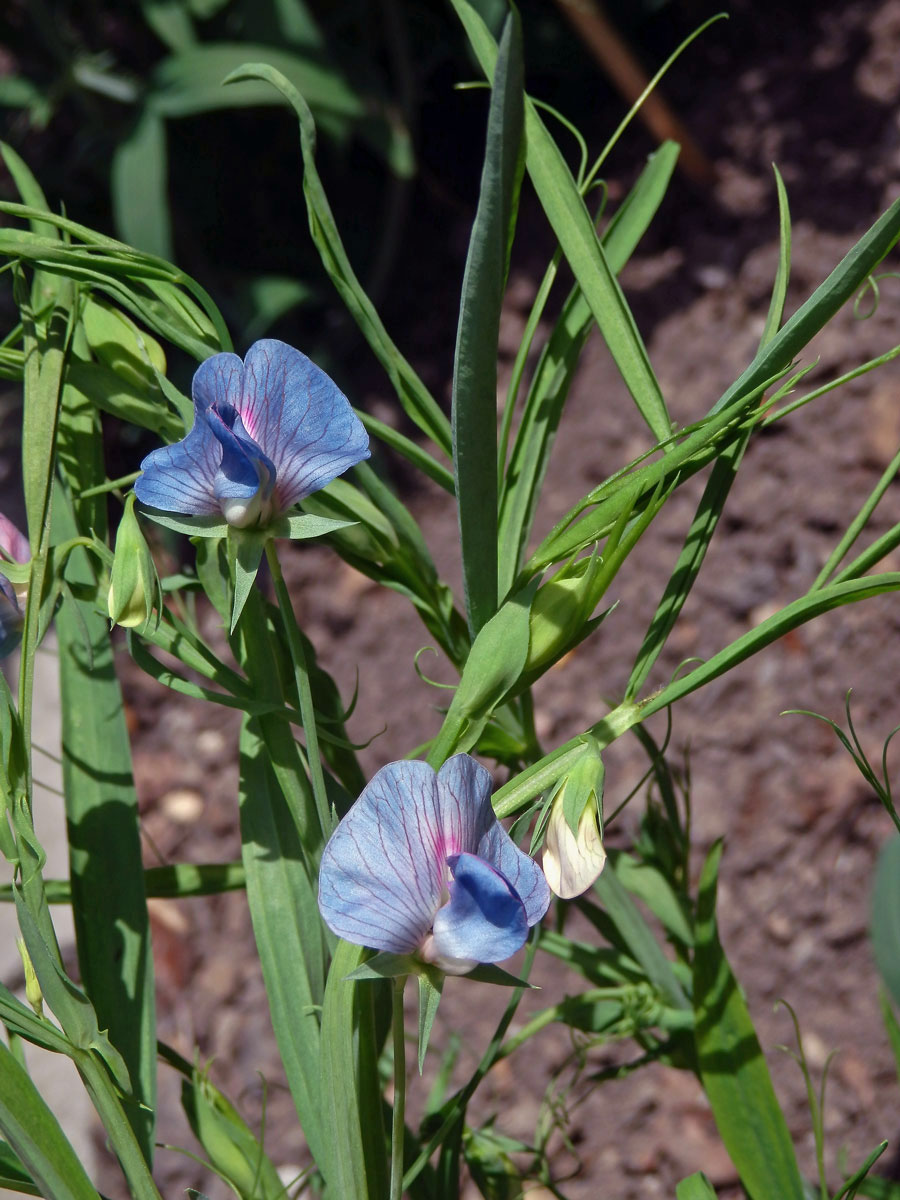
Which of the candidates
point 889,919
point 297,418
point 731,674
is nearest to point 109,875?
point 297,418

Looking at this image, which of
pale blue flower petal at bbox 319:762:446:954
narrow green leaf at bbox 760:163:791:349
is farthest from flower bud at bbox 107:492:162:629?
narrow green leaf at bbox 760:163:791:349

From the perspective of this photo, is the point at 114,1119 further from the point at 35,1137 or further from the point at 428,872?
the point at 428,872

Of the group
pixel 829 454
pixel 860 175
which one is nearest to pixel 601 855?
pixel 829 454

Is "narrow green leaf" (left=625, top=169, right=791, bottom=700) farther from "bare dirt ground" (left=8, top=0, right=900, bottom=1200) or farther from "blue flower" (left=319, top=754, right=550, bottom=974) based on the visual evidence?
"bare dirt ground" (left=8, top=0, right=900, bottom=1200)

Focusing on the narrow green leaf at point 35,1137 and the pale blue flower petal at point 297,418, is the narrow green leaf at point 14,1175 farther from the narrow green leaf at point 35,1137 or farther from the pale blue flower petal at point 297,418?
the pale blue flower petal at point 297,418

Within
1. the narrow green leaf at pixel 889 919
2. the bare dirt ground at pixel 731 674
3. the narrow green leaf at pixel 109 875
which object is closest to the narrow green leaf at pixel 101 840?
the narrow green leaf at pixel 109 875
